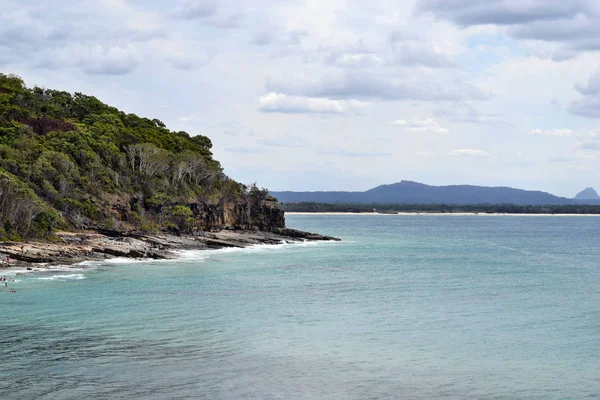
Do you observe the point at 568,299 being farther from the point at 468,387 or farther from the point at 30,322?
the point at 30,322

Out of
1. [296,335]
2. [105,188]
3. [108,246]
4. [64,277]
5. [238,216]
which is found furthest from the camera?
[238,216]

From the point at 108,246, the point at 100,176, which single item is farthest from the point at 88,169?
the point at 108,246

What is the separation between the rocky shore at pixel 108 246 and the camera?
60.7 metres

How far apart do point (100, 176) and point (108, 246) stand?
21014mm

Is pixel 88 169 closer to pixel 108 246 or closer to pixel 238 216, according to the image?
pixel 108 246

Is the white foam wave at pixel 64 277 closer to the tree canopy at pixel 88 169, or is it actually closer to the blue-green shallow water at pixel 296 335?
the blue-green shallow water at pixel 296 335

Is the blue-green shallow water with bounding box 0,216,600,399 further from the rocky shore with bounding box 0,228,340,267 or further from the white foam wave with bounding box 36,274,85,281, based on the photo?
the rocky shore with bounding box 0,228,340,267

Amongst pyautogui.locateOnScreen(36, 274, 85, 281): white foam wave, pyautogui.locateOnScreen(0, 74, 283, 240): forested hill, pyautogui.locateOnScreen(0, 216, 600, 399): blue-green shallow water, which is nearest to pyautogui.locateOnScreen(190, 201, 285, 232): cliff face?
pyautogui.locateOnScreen(0, 74, 283, 240): forested hill

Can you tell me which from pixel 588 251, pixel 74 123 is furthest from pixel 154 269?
pixel 588 251

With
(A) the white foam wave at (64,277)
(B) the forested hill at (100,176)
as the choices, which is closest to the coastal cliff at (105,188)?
(B) the forested hill at (100,176)

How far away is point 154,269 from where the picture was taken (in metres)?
61.9

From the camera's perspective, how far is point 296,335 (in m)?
34.1

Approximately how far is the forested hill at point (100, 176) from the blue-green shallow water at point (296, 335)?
17.8 m

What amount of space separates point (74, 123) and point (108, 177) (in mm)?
15868
